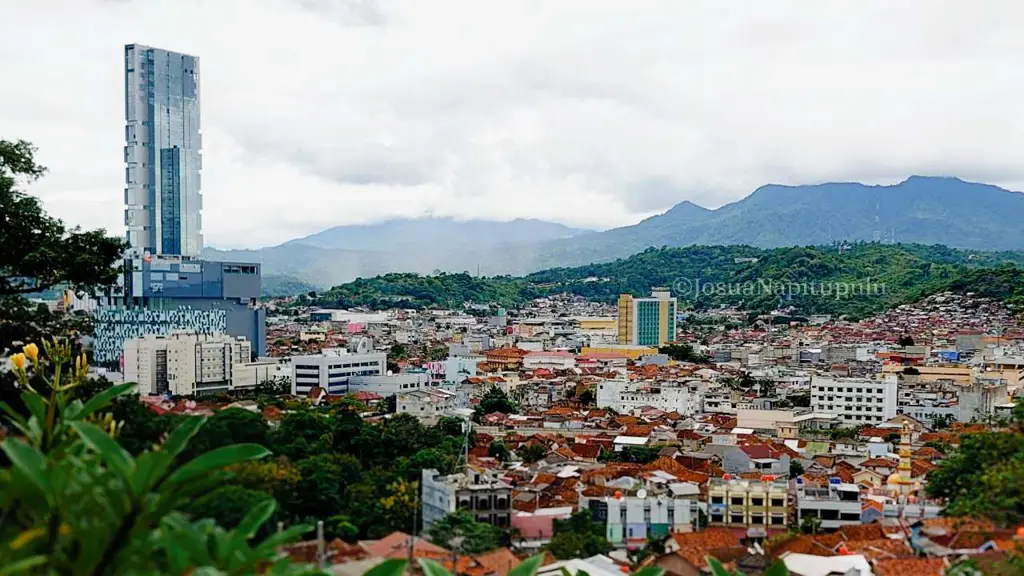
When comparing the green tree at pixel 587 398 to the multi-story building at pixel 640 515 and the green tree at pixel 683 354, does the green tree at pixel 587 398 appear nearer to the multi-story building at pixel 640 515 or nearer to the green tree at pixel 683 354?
the green tree at pixel 683 354

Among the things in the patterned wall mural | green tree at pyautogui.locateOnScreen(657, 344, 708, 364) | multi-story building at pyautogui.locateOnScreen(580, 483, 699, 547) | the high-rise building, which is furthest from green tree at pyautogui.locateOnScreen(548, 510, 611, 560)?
the high-rise building

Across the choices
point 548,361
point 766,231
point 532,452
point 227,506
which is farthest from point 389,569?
point 766,231

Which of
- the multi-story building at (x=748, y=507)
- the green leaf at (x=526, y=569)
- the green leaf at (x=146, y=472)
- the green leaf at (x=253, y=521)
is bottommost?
the multi-story building at (x=748, y=507)

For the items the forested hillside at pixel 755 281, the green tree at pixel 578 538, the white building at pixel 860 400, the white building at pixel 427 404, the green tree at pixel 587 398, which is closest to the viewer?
the green tree at pixel 578 538

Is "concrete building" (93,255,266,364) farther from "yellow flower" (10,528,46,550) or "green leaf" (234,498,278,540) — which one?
"yellow flower" (10,528,46,550)

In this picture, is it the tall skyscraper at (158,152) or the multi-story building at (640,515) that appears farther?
the tall skyscraper at (158,152)

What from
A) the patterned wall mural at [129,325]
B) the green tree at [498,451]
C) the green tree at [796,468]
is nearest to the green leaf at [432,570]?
the green tree at [498,451]

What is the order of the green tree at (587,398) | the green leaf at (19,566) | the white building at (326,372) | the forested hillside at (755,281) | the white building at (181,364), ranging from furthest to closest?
the forested hillside at (755,281) < the green tree at (587,398) < the white building at (326,372) < the white building at (181,364) < the green leaf at (19,566)
